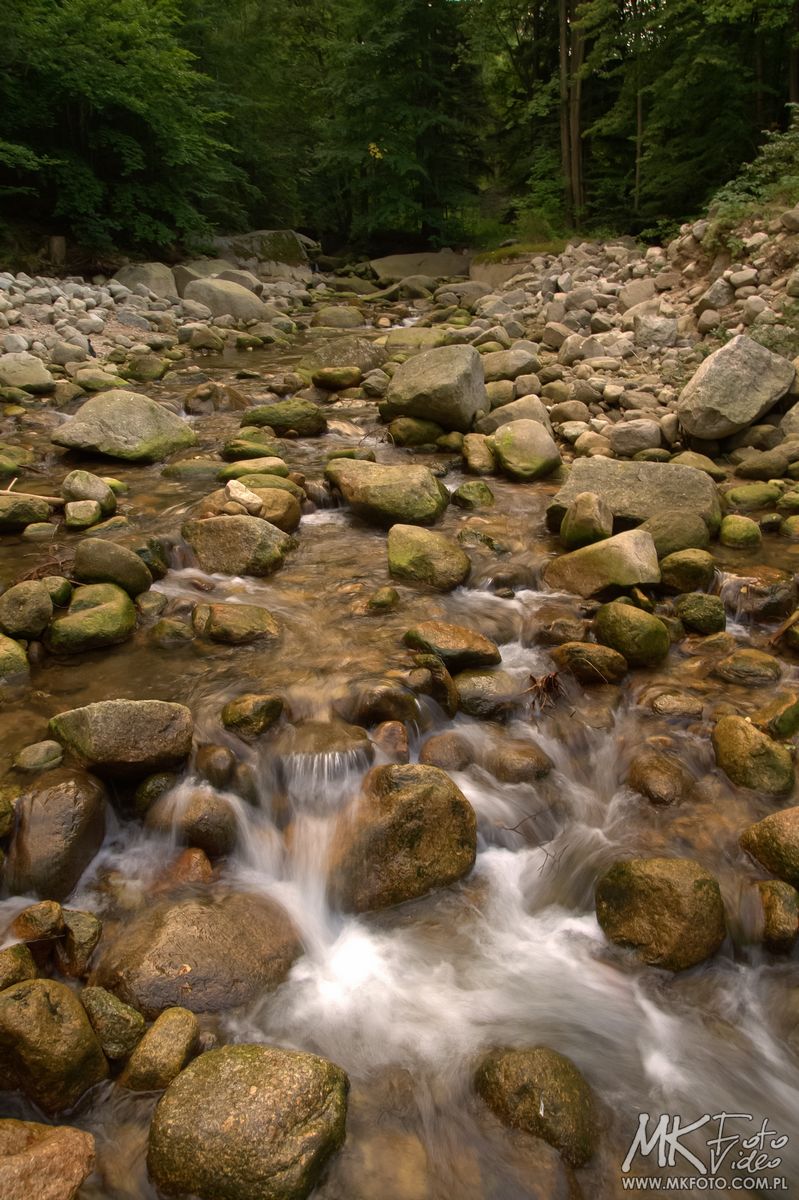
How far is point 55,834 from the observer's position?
10.6 ft

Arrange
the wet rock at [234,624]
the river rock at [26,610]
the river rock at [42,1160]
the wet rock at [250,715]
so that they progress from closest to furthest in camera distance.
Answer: the river rock at [42,1160] < the wet rock at [250,715] < the river rock at [26,610] < the wet rock at [234,624]

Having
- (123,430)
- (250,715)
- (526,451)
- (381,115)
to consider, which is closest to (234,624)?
(250,715)

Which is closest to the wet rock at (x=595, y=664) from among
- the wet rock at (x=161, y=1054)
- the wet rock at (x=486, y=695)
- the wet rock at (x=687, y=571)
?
the wet rock at (x=486, y=695)

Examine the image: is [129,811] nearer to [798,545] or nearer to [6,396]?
[798,545]

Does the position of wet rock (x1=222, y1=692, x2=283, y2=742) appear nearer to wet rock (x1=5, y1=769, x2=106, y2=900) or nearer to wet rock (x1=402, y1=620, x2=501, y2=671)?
wet rock (x1=5, y1=769, x2=106, y2=900)

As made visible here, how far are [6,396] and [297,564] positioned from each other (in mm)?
5611

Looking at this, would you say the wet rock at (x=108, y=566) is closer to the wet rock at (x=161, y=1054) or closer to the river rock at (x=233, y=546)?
the river rock at (x=233, y=546)

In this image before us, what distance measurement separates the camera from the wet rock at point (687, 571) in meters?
5.39

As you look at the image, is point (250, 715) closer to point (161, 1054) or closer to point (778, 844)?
point (161, 1054)

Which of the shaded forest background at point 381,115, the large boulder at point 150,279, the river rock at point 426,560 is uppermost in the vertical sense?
the shaded forest background at point 381,115

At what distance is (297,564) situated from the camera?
19.6ft

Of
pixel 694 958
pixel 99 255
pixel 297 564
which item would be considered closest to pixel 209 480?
pixel 297 564

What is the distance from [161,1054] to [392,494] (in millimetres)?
4778

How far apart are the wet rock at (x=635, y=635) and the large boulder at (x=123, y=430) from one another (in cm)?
515
